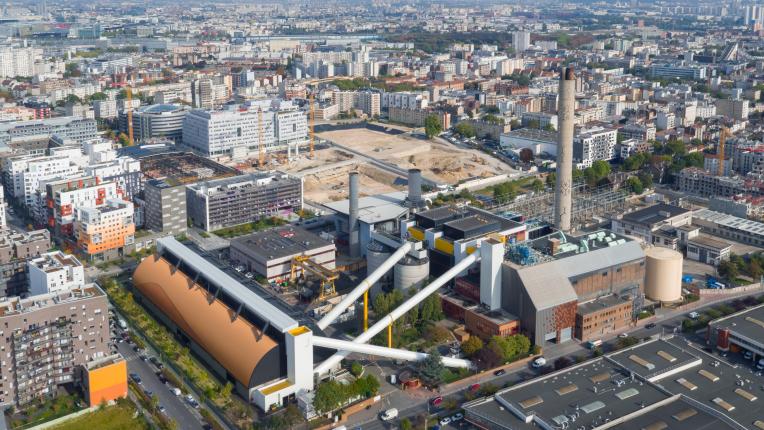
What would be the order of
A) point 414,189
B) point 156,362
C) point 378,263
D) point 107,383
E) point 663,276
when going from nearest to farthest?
point 107,383 < point 156,362 < point 663,276 < point 378,263 < point 414,189

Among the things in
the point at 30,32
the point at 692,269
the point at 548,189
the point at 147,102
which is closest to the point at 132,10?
the point at 30,32

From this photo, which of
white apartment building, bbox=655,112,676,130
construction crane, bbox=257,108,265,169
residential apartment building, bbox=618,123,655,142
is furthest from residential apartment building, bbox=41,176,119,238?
white apartment building, bbox=655,112,676,130

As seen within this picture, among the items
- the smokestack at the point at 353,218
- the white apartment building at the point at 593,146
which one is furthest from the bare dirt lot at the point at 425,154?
the smokestack at the point at 353,218

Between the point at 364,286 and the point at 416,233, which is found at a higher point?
the point at 416,233

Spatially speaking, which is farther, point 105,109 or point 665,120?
point 105,109

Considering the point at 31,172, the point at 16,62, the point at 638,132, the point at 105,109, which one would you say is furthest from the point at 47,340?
the point at 16,62

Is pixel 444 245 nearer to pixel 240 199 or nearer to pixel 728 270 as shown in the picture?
pixel 728 270

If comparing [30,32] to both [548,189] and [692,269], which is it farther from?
[692,269]
